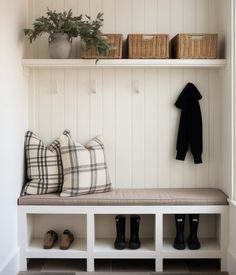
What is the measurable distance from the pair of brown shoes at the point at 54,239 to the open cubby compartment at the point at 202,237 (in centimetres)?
78

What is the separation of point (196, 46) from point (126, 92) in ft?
2.32

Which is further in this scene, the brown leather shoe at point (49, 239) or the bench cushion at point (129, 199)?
the brown leather shoe at point (49, 239)

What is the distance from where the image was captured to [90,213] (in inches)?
120

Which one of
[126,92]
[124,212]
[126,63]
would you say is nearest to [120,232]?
[124,212]

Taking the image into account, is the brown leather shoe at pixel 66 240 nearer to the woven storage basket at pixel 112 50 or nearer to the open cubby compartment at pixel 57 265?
the open cubby compartment at pixel 57 265

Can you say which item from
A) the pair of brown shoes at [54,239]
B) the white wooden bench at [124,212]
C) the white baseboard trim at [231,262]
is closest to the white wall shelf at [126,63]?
the white wooden bench at [124,212]

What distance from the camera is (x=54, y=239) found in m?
3.23

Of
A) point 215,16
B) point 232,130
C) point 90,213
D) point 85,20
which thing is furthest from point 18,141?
point 215,16

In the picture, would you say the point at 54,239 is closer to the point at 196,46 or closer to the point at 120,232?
the point at 120,232

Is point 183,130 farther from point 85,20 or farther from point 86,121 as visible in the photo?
point 85,20

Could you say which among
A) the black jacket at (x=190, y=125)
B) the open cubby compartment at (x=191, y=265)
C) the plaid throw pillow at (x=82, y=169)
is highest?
the black jacket at (x=190, y=125)

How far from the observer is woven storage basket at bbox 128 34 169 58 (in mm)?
3174

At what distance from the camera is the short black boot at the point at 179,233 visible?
312 cm

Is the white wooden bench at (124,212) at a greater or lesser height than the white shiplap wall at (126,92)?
lesser
